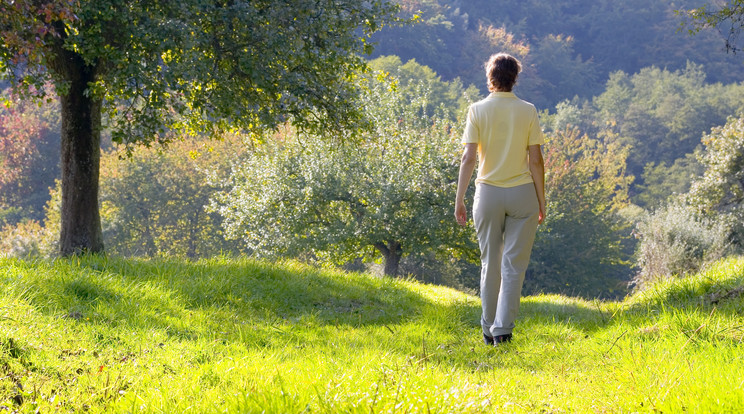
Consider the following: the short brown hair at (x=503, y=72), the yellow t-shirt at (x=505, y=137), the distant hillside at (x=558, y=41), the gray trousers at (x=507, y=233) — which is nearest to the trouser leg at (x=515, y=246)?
the gray trousers at (x=507, y=233)

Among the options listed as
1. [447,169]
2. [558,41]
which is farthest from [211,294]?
[558,41]

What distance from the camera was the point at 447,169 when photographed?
2134cm

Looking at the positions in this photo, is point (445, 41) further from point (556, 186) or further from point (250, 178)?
point (250, 178)

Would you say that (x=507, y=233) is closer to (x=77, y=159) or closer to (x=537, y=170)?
(x=537, y=170)

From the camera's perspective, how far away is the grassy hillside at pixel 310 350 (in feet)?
9.94

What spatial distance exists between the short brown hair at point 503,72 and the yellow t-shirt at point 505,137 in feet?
0.24

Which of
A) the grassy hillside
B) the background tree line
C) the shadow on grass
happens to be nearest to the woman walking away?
the grassy hillside

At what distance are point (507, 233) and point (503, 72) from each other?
4.56ft

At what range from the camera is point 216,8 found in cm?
912

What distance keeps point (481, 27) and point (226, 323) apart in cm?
8067

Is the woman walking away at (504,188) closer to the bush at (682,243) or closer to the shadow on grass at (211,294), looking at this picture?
the shadow on grass at (211,294)

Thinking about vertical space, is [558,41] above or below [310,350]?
above

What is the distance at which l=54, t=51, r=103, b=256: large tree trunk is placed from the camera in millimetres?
9219

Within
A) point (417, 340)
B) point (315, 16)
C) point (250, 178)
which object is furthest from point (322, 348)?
point (250, 178)
